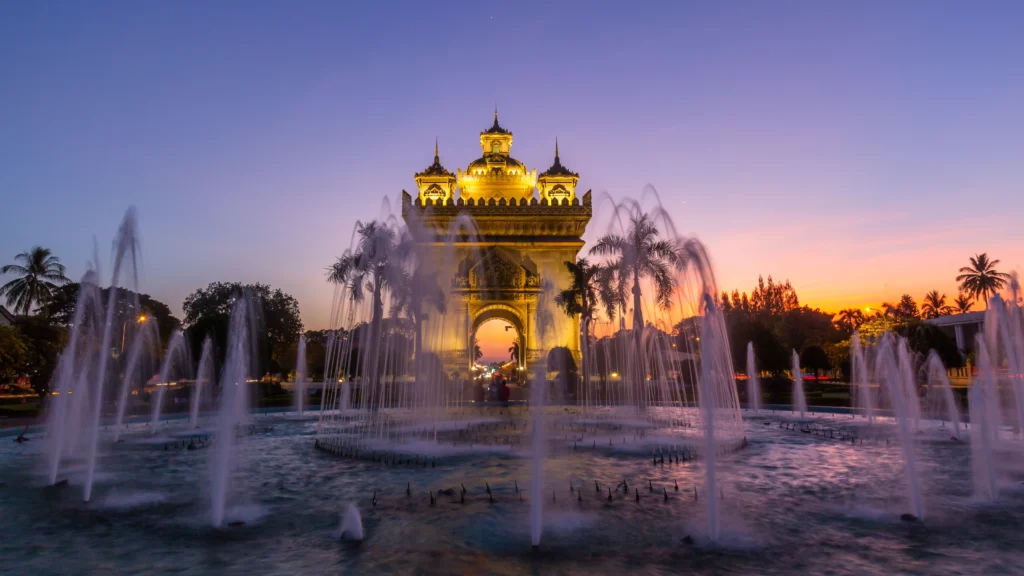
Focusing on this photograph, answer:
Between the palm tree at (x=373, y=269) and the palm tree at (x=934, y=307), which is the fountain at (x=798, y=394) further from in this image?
the palm tree at (x=934, y=307)

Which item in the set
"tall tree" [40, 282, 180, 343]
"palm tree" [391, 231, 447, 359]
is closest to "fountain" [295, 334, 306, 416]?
"palm tree" [391, 231, 447, 359]

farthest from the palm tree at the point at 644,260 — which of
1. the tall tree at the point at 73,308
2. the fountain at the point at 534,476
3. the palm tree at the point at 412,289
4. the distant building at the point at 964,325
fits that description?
the distant building at the point at 964,325

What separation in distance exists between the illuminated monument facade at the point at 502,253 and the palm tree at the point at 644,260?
14.7m

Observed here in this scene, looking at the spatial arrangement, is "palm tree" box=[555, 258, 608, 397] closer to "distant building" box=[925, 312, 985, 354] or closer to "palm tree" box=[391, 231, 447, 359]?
"palm tree" box=[391, 231, 447, 359]

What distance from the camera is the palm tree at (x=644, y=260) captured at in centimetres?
2614

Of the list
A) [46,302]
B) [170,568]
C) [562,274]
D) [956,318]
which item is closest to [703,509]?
[170,568]

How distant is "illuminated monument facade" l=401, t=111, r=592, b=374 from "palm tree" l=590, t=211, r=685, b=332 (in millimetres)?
14677

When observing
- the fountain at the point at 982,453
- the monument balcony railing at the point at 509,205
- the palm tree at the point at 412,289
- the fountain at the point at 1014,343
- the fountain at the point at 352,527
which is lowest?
the fountain at the point at 352,527

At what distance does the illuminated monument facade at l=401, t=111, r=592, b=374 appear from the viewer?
43.0 metres

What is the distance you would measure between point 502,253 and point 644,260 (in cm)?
1797

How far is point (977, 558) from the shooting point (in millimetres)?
5895

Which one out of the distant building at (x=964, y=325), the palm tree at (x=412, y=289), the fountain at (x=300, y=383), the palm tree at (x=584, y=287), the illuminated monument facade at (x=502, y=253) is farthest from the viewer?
the distant building at (x=964, y=325)

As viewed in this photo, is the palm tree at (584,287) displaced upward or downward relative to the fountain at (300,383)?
upward

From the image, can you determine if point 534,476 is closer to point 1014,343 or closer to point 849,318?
point 1014,343
